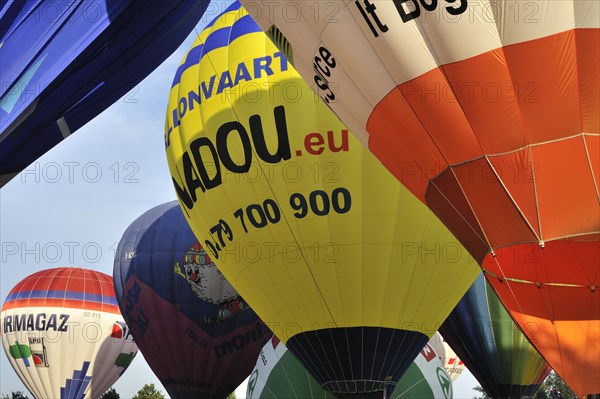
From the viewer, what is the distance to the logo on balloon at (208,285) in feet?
60.2

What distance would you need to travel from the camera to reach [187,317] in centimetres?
1841

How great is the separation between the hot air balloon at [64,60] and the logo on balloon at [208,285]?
1086cm

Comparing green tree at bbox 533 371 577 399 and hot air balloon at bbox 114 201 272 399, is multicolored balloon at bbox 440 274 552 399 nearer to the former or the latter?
hot air balloon at bbox 114 201 272 399

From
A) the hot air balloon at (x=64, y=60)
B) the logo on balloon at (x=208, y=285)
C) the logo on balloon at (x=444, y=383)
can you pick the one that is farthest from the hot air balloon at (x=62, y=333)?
the hot air balloon at (x=64, y=60)

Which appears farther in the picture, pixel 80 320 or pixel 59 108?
pixel 80 320

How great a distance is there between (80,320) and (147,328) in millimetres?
8053

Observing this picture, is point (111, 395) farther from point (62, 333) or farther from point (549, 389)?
point (549, 389)

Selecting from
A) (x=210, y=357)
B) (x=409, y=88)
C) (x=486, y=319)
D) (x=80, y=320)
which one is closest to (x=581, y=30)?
(x=409, y=88)

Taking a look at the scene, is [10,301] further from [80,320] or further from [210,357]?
Answer: [210,357]

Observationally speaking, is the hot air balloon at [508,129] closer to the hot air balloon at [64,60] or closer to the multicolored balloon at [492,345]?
the hot air balloon at [64,60]

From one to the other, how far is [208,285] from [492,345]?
5.80 metres

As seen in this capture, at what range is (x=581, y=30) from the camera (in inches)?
273

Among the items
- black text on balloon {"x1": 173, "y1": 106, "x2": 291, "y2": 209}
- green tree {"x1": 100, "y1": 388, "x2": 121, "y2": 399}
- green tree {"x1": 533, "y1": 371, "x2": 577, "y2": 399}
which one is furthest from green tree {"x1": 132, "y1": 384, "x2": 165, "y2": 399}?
black text on balloon {"x1": 173, "y1": 106, "x2": 291, "y2": 209}

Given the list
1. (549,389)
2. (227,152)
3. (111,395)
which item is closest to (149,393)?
(111,395)
